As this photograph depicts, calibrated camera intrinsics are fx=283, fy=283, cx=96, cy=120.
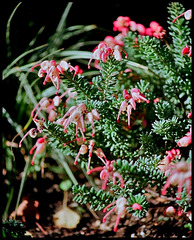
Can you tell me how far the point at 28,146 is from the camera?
1294mm

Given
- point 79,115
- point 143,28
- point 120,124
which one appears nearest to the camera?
point 79,115

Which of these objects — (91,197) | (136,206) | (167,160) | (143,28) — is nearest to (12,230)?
(91,197)

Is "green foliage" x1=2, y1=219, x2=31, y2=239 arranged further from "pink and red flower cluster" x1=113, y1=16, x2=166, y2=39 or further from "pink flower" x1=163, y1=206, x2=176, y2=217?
"pink and red flower cluster" x1=113, y1=16, x2=166, y2=39

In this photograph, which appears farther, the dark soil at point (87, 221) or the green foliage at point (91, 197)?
the dark soil at point (87, 221)

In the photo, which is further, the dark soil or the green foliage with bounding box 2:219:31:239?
the dark soil

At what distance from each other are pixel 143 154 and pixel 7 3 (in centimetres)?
106

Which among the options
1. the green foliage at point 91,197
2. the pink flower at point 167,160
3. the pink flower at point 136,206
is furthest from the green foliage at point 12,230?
the pink flower at point 167,160

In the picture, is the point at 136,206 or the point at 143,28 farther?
the point at 143,28

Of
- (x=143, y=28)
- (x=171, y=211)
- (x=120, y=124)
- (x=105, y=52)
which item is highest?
(x=143, y=28)

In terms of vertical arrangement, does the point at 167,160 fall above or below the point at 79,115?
below

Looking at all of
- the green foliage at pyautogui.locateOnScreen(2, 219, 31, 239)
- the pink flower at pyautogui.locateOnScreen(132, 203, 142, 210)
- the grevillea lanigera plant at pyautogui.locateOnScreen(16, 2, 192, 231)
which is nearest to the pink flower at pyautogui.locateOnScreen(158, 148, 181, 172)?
the grevillea lanigera plant at pyautogui.locateOnScreen(16, 2, 192, 231)

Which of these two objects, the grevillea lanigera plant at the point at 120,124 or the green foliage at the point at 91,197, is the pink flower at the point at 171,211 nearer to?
the grevillea lanigera plant at the point at 120,124

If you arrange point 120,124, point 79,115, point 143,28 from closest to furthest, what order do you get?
point 79,115 → point 120,124 → point 143,28

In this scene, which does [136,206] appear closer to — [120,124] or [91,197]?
[91,197]
